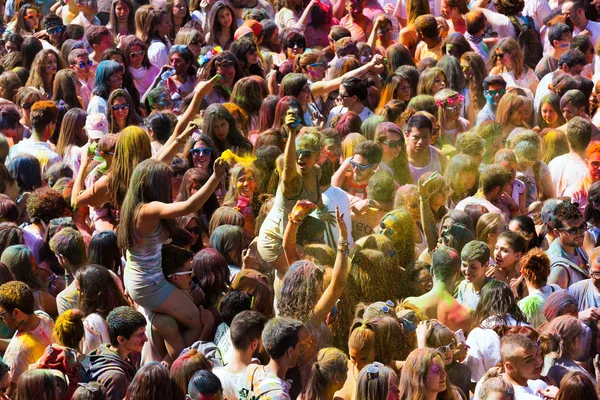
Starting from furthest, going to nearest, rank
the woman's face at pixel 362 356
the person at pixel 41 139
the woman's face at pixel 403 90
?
the woman's face at pixel 403 90
the person at pixel 41 139
the woman's face at pixel 362 356

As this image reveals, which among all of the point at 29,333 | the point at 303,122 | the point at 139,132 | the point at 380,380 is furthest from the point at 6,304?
the point at 303,122

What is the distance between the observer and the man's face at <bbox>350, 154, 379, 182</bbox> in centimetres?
1001

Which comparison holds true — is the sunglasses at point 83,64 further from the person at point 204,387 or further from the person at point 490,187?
the person at point 204,387

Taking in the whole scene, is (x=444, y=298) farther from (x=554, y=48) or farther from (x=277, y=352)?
(x=554, y=48)

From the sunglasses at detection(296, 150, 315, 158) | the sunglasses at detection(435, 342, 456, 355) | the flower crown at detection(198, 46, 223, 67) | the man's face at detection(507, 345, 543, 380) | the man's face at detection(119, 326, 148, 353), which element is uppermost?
the sunglasses at detection(296, 150, 315, 158)

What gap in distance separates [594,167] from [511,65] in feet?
8.43

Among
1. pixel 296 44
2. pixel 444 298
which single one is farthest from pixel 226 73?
pixel 444 298

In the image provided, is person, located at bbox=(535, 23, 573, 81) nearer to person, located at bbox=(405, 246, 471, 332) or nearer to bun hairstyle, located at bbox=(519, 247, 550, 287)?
bun hairstyle, located at bbox=(519, 247, 550, 287)

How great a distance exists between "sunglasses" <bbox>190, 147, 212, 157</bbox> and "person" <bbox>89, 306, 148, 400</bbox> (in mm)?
2814

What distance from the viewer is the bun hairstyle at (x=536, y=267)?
8484 millimetres

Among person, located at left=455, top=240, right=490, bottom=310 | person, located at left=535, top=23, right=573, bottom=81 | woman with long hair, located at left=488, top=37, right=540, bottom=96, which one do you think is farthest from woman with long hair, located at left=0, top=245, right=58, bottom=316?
person, located at left=535, top=23, right=573, bottom=81

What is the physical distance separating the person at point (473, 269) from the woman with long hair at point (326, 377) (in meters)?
1.59

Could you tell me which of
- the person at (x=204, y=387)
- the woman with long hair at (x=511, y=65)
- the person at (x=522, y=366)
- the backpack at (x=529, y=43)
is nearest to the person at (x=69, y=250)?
the person at (x=204, y=387)

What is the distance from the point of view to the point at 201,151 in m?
10.4
